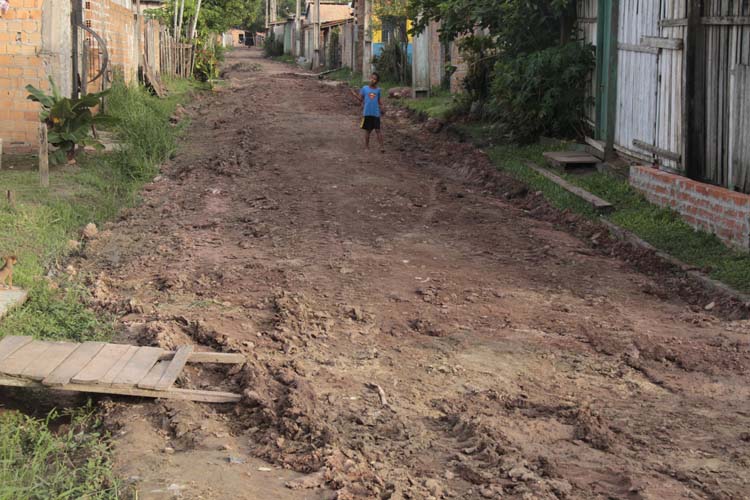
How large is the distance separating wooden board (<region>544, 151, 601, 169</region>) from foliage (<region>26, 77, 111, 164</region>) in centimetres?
627

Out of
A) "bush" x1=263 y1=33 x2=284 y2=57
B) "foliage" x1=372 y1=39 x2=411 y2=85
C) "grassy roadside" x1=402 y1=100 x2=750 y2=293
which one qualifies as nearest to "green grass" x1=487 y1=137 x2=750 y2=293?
"grassy roadside" x1=402 y1=100 x2=750 y2=293

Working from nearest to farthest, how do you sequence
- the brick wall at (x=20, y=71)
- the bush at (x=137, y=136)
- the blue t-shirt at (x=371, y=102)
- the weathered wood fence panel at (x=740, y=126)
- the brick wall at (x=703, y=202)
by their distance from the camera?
1. the brick wall at (x=703, y=202)
2. the weathered wood fence panel at (x=740, y=126)
3. the bush at (x=137, y=136)
4. the brick wall at (x=20, y=71)
5. the blue t-shirt at (x=371, y=102)

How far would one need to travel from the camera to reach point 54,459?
4.78m

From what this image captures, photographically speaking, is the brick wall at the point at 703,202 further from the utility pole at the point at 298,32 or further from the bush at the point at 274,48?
the bush at the point at 274,48

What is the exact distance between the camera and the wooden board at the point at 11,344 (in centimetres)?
571

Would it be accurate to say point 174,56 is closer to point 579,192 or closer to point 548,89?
point 548,89

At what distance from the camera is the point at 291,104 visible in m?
24.2

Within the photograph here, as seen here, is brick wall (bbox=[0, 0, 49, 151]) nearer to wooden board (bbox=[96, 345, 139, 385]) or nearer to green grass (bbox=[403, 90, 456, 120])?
green grass (bbox=[403, 90, 456, 120])

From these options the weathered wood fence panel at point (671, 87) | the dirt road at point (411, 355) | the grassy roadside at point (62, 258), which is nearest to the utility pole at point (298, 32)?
the grassy roadside at point (62, 258)

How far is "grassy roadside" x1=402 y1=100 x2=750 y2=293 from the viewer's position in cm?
828

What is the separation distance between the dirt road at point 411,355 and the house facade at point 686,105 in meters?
1.22

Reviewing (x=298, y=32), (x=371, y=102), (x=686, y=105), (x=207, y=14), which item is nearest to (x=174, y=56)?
(x=207, y=14)

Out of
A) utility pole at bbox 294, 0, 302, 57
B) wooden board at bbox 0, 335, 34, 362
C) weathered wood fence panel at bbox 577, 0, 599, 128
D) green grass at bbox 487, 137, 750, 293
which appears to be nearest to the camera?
wooden board at bbox 0, 335, 34, 362

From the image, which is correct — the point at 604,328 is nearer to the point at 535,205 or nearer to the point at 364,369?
the point at 364,369
